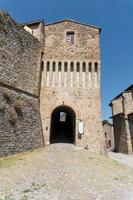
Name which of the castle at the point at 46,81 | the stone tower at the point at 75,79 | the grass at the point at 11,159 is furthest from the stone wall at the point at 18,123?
the stone tower at the point at 75,79

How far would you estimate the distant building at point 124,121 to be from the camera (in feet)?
62.3

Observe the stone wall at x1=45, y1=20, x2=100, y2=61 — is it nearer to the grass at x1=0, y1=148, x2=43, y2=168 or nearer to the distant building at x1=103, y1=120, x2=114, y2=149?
the grass at x1=0, y1=148, x2=43, y2=168

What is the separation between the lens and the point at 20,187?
6.28 m

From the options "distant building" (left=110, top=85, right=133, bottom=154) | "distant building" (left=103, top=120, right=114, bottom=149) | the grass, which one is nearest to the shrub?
the grass

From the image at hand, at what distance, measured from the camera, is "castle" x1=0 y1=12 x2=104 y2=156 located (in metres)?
11.4

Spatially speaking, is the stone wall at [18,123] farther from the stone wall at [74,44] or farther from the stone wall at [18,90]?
the stone wall at [74,44]

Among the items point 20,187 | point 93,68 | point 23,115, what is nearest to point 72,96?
point 93,68

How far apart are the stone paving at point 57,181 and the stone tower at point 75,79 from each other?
13.7 feet

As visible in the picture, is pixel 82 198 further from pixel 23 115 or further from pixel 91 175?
pixel 23 115

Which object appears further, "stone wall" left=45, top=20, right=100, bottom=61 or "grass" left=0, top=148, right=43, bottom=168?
"stone wall" left=45, top=20, right=100, bottom=61

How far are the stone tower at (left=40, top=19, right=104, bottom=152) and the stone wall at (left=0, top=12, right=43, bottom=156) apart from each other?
104 centimetres

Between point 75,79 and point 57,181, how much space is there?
30.9ft

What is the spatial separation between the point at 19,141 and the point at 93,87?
690 cm

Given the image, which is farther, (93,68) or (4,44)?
(93,68)
